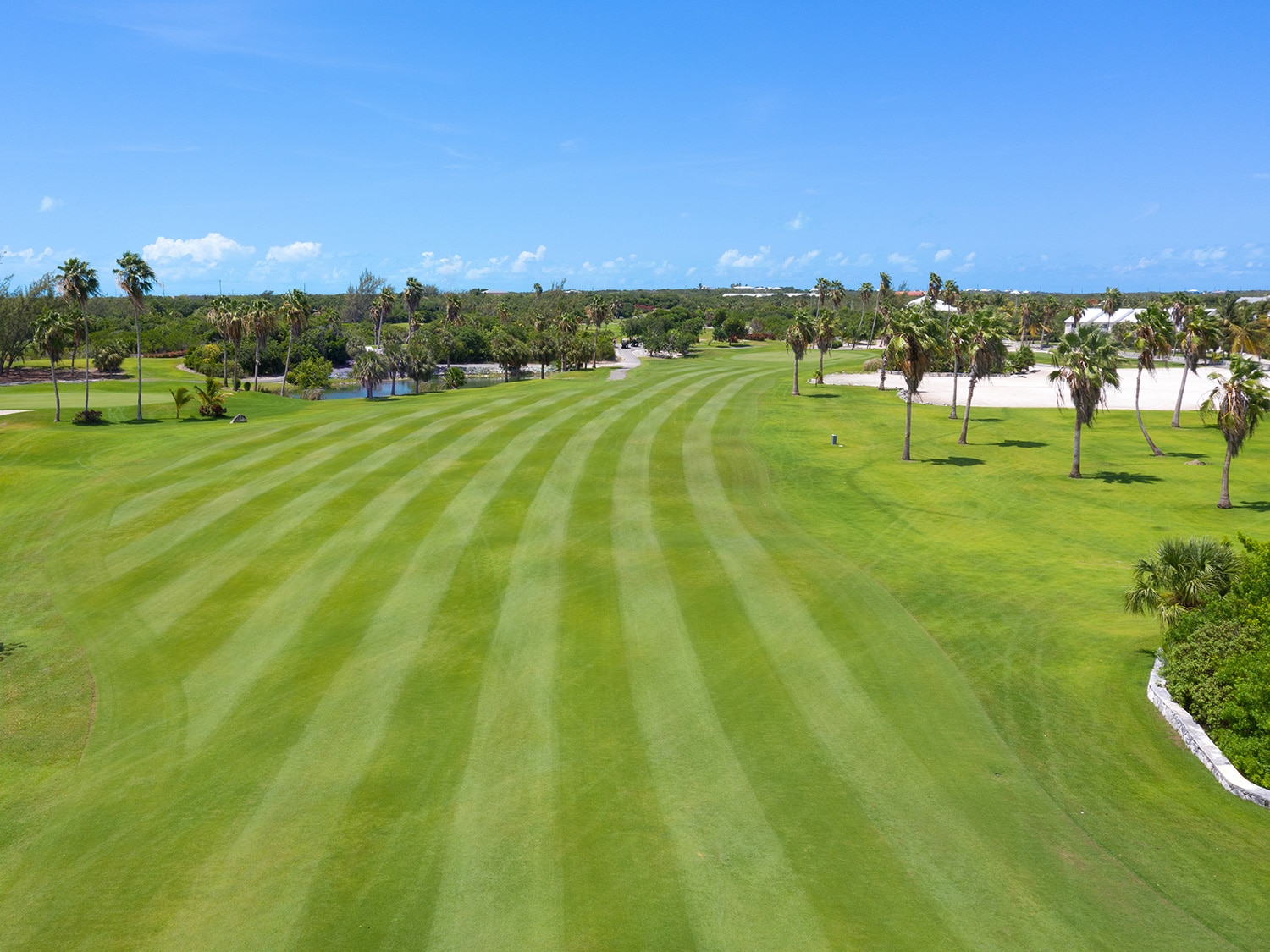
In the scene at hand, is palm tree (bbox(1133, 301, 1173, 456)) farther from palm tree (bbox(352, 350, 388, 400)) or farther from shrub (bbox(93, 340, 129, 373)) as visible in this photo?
shrub (bbox(93, 340, 129, 373))

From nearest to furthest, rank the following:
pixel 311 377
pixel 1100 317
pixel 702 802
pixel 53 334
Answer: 1. pixel 702 802
2. pixel 53 334
3. pixel 311 377
4. pixel 1100 317

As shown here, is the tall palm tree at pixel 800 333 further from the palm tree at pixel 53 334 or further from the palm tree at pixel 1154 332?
the palm tree at pixel 53 334

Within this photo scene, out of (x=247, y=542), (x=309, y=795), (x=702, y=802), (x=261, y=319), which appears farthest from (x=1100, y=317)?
(x=309, y=795)

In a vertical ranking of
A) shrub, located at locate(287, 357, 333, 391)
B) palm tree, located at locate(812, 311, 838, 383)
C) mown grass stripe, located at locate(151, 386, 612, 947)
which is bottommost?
mown grass stripe, located at locate(151, 386, 612, 947)

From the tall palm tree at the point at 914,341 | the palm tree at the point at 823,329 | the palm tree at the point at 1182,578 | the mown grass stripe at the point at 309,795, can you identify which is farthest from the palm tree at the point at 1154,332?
the mown grass stripe at the point at 309,795

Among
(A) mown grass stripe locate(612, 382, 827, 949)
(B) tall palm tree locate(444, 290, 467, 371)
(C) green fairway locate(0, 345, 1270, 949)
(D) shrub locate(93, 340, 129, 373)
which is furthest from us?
(B) tall palm tree locate(444, 290, 467, 371)

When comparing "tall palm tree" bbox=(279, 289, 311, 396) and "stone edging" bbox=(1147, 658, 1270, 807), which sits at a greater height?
"tall palm tree" bbox=(279, 289, 311, 396)

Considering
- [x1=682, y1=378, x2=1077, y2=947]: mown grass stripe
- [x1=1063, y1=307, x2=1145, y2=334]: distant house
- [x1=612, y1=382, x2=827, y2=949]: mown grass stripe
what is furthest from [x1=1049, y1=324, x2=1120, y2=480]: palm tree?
[x1=1063, y1=307, x2=1145, y2=334]: distant house

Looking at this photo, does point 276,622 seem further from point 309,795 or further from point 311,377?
point 311,377
